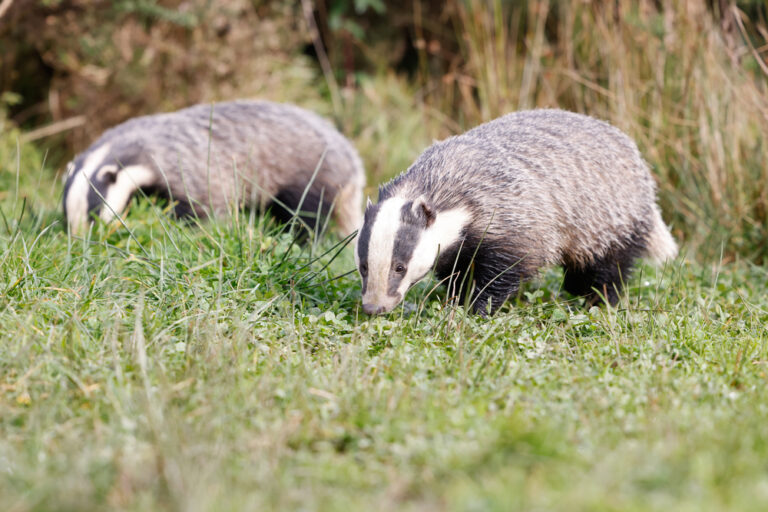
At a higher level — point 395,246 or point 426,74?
point 426,74

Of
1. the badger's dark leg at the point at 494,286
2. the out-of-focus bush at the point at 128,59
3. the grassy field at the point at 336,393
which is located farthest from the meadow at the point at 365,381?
the out-of-focus bush at the point at 128,59

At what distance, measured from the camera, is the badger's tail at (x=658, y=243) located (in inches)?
172

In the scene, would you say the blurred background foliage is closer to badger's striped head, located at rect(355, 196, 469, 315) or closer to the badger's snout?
badger's striped head, located at rect(355, 196, 469, 315)

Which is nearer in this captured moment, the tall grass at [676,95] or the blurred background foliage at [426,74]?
the tall grass at [676,95]

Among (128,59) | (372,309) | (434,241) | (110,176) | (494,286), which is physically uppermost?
(128,59)

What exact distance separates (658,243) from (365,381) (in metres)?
2.34

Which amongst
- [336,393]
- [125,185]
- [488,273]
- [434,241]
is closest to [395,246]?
[434,241]

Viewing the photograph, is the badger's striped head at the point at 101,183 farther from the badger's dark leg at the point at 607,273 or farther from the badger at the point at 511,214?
the badger's dark leg at the point at 607,273

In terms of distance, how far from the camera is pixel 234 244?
13.2 feet

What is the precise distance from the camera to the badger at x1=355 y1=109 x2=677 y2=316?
348 centimetres

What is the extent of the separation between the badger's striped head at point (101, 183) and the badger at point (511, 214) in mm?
1921

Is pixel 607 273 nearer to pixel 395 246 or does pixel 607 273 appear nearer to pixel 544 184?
pixel 544 184

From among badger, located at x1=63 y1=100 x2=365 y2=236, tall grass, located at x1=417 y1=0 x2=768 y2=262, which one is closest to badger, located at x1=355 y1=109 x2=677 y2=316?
tall grass, located at x1=417 y1=0 x2=768 y2=262

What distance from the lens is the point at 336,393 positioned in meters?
2.68
